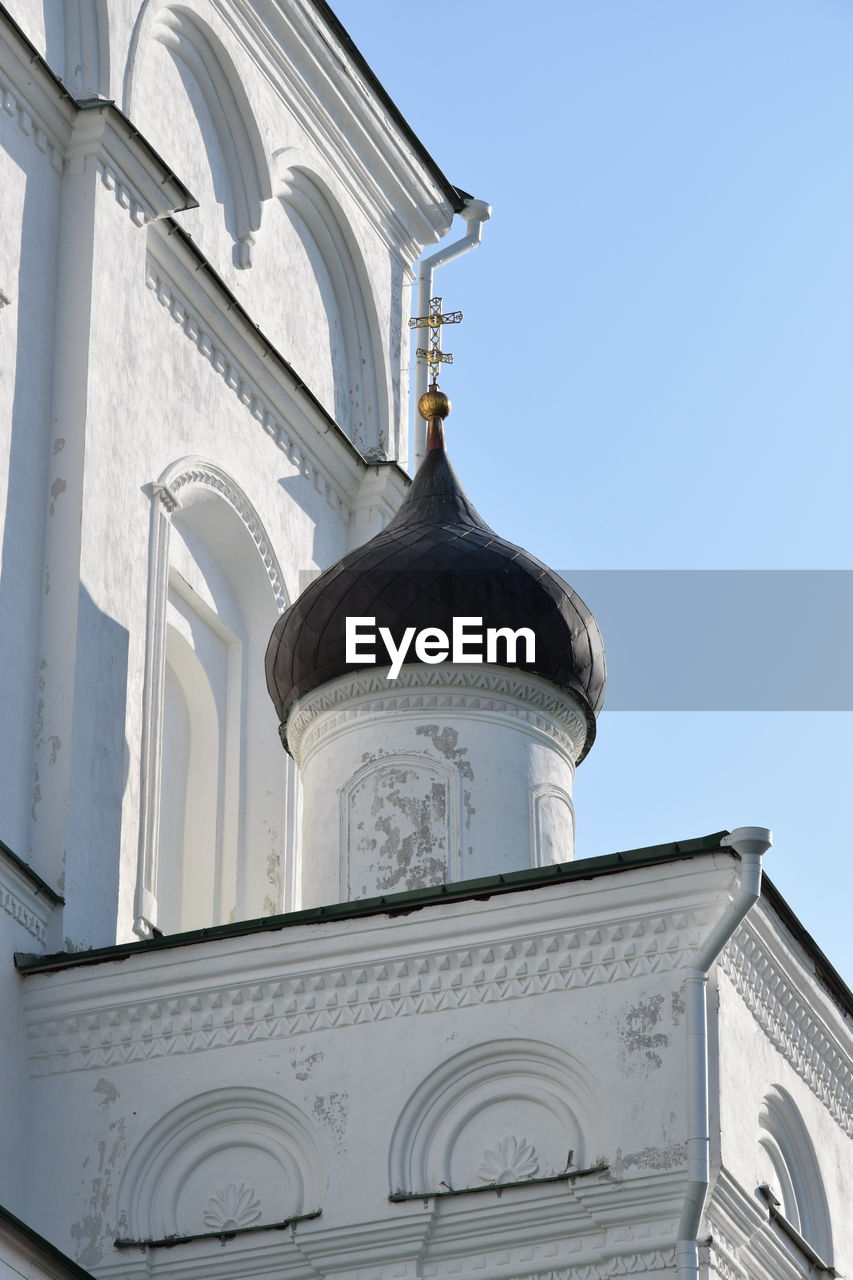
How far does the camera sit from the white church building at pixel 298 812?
9391 mm

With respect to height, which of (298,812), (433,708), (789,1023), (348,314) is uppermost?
(348,314)

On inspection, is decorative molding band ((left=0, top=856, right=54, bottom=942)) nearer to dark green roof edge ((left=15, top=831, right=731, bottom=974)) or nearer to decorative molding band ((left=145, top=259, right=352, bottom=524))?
dark green roof edge ((left=15, top=831, right=731, bottom=974))

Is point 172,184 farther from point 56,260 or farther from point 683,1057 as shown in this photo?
point 683,1057

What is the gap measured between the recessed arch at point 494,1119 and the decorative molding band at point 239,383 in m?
4.40

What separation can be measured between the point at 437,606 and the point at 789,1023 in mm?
2681

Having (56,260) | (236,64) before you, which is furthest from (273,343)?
(56,260)

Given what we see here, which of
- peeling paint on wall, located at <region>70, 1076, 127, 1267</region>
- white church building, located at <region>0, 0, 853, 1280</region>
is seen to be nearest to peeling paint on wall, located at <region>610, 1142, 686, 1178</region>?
white church building, located at <region>0, 0, 853, 1280</region>

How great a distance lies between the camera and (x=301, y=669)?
12.0m

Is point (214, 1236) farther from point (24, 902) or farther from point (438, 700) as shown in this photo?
point (438, 700)

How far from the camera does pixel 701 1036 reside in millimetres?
9242

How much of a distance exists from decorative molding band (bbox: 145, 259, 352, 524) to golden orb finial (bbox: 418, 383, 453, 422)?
719 millimetres

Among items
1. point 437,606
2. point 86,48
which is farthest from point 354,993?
point 86,48

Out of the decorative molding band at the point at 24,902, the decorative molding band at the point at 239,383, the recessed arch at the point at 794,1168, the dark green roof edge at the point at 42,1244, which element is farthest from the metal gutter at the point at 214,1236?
the decorative molding band at the point at 239,383

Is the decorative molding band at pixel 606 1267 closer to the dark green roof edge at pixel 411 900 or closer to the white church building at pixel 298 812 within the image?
the white church building at pixel 298 812
